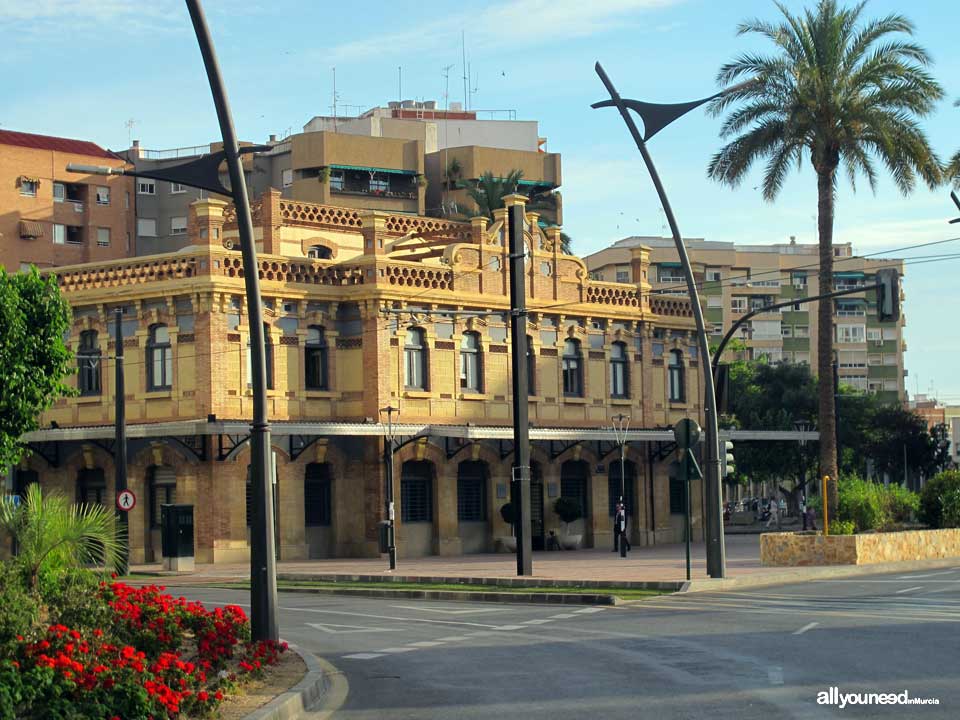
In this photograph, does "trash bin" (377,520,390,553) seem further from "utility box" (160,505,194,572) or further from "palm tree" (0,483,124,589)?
"palm tree" (0,483,124,589)

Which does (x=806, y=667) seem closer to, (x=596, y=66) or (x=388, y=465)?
(x=596, y=66)

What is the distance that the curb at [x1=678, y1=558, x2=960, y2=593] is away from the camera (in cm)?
2814

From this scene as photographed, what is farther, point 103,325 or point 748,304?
point 748,304

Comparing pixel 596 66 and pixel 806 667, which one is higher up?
pixel 596 66

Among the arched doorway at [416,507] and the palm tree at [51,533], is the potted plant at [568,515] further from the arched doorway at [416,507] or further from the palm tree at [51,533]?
the palm tree at [51,533]

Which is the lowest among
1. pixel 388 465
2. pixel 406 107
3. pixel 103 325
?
pixel 388 465

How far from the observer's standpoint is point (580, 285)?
1949 inches

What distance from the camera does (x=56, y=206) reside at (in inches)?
3059

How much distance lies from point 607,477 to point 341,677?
35188 mm

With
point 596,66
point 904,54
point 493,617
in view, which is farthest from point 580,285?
point 493,617

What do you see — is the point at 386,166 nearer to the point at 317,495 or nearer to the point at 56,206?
the point at 56,206

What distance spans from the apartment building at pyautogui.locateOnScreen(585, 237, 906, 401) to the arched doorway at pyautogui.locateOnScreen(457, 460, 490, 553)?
64.5 m

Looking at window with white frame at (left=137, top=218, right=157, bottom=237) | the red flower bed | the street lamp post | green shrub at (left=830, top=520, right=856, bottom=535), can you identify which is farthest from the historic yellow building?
window with white frame at (left=137, top=218, right=157, bottom=237)

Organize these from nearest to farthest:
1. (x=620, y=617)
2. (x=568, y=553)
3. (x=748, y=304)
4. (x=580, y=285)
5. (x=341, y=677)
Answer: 1. (x=341, y=677)
2. (x=620, y=617)
3. (x=568, y=553)
4. (x=580, y=285)
5. (x=748, y=304)
